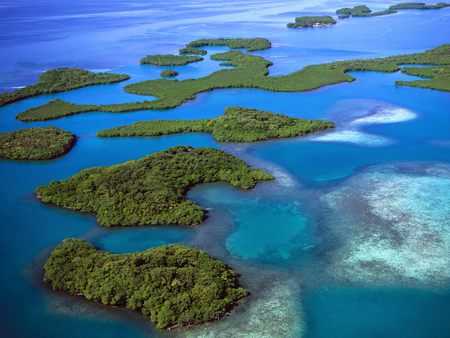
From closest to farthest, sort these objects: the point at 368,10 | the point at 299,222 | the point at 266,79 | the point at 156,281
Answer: the point at 156,281
the point at 299,222
the point at 266,79
the point at 368,10

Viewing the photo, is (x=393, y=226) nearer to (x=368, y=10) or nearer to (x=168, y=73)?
(x=168, y=73)

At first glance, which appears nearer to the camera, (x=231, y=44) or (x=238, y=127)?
(x=238, y=127)

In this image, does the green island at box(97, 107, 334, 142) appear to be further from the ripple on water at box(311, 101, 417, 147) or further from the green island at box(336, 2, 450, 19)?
the green island at box(336, 2, 450, 19)

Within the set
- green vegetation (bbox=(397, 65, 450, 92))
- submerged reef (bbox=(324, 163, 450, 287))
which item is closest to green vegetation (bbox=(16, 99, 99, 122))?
submerged reef (bbox=(324, 163, 450, 287))

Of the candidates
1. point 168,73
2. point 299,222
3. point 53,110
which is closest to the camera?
point 299,222

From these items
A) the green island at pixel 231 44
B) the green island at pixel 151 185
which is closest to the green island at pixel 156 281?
the green island at pixel 151 185

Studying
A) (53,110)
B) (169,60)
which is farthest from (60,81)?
(169,60)

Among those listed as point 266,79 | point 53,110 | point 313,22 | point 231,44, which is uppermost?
point 313,22

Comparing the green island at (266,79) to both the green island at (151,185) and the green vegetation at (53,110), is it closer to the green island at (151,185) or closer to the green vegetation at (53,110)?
the green vegetation at (53,110)
